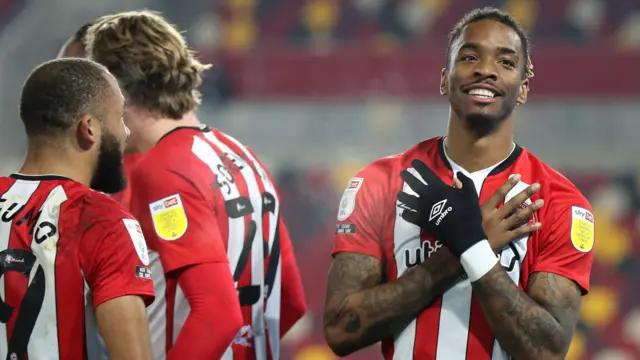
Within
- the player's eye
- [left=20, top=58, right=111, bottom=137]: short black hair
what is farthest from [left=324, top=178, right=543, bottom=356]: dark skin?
[left=20, top=58, right=111, bottom=137]: short black hair

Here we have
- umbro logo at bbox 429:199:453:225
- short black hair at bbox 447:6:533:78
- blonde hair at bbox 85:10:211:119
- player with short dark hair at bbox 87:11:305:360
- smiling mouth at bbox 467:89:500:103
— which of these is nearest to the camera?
umbro logo at bbox 429:199:453:225

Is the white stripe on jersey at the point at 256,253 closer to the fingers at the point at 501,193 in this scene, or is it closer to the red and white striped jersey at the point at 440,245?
the red and white striped jersey at the point at 440,245

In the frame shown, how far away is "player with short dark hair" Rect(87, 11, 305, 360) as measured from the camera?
3064 millimetres

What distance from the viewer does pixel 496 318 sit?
256 cm

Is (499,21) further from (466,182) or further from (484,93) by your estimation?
(466,182)

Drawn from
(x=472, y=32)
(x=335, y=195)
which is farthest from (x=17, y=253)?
(x=335, y=195)

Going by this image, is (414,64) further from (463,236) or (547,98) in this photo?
(463,236)

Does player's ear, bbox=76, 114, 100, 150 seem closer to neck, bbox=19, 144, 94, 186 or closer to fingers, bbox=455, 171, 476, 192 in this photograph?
neck, bbox=19, 144, 94, 186

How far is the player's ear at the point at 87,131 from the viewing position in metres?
2.67

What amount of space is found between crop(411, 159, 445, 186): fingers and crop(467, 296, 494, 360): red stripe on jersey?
1.06 feet

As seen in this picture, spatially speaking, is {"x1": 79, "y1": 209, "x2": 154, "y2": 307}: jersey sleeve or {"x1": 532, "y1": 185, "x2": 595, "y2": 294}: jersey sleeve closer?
{"x1": 79, "y1": 209, "x2": 154, "y2": 307}: jersey sleeve

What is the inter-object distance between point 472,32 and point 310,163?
21.6 feet

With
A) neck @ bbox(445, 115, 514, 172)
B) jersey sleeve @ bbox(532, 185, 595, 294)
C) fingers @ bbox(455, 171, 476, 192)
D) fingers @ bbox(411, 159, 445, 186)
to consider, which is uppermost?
neck @ bbox(445, 115, 514, 172)

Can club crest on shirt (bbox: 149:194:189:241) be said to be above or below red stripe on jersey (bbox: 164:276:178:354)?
above
